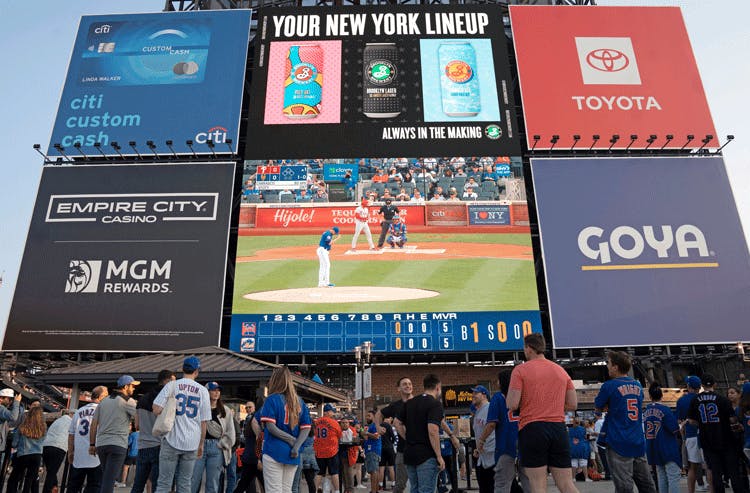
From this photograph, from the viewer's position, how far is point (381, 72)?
93.6 ft

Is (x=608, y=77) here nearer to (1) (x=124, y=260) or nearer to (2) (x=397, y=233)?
(2) (x=397, y=233)

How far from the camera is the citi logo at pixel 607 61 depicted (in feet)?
92.8

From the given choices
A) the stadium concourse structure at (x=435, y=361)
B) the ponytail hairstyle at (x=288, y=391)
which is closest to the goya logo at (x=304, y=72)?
the stadium concourse structure at (x=435, y=361)

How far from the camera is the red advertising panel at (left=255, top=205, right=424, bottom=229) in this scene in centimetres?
2566

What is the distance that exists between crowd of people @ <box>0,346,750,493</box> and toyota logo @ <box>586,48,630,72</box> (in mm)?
23324

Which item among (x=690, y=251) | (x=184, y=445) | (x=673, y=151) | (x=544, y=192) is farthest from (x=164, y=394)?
(x=673, y=151)

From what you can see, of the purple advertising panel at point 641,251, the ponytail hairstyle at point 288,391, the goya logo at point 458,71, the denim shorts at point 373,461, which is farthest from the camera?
the goya logo at point 458,71

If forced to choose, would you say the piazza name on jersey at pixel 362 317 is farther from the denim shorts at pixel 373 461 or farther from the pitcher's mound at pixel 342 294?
the denim shorts at pixel 373 461

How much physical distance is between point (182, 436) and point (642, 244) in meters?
23.0

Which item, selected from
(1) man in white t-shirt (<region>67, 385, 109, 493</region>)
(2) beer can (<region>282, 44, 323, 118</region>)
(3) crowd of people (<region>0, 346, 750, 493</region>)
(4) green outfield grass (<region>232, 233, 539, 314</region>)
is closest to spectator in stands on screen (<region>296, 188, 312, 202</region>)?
(4) green outfield grass (<region>232, 233, 539, 314</region>)

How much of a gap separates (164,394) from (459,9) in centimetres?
2885

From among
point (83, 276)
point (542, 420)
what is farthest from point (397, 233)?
point (542, 420)

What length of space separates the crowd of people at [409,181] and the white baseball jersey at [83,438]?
1883cm

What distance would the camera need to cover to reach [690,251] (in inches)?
977
